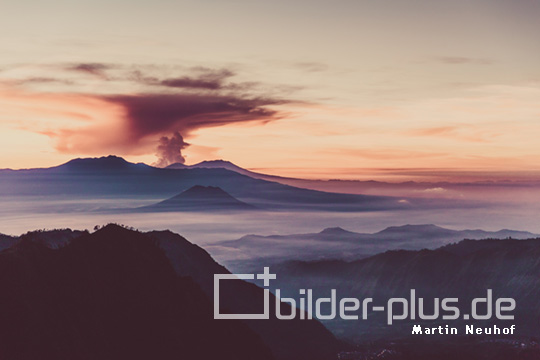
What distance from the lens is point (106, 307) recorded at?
94312 mm

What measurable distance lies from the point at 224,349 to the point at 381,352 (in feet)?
259

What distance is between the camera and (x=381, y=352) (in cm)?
17225

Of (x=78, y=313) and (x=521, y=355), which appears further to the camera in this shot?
(x=521, y=355)

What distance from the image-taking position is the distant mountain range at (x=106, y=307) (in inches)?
3239

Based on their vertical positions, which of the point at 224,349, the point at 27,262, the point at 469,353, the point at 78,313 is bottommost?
the point at 469,353

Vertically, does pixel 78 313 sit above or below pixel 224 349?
above

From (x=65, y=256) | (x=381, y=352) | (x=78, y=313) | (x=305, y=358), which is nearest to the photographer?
(x=78, y=313)

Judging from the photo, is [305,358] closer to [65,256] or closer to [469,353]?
[469,353]

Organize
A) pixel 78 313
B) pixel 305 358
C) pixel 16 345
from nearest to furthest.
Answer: pixel 16 345 → pixel 78 313 → pixel 305 358

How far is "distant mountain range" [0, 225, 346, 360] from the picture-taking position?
3239 inches

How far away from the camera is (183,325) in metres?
100

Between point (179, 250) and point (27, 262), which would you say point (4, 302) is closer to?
point (27, 262)

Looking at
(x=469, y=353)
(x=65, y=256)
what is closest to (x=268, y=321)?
(x=469, y=353)

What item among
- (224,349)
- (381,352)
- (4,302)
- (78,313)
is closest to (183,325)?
(224,349)
